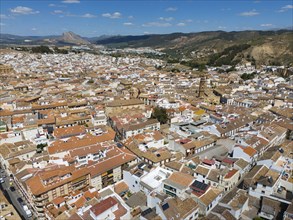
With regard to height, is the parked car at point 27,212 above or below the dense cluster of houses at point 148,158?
below

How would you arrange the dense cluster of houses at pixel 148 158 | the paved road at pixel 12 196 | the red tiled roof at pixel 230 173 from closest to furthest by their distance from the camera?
the dense cluster of houses at pixel 148 158, the paved road at pixel 12 196, the red tiled roof at pixel 230 173

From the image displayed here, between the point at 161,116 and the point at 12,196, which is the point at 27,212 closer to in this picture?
the point at 12,196

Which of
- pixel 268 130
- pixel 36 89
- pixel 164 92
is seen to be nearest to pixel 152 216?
pixel 268 130

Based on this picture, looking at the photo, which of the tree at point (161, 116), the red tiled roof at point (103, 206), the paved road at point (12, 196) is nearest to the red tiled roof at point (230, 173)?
the red tiled roof at point (103, 206)

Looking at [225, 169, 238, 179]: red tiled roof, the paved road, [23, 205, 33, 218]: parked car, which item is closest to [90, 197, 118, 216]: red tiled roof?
[23, 205, 33, 218]: parked car

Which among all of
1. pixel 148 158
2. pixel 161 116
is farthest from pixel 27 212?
pixel 161 116

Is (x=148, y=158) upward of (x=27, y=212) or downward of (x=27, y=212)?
upward

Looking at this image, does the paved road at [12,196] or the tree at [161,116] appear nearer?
the paved road at [12,196]

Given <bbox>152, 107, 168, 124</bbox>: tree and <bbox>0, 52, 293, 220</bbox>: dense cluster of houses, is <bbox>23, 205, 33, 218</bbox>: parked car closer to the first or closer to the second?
<bbox>0, 52, 293, 220</bbox>: dense cluster of houses

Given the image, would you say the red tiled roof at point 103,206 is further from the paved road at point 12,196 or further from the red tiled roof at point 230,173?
the red tiled roof at point 230,173

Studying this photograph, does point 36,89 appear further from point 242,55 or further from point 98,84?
point 242,55
